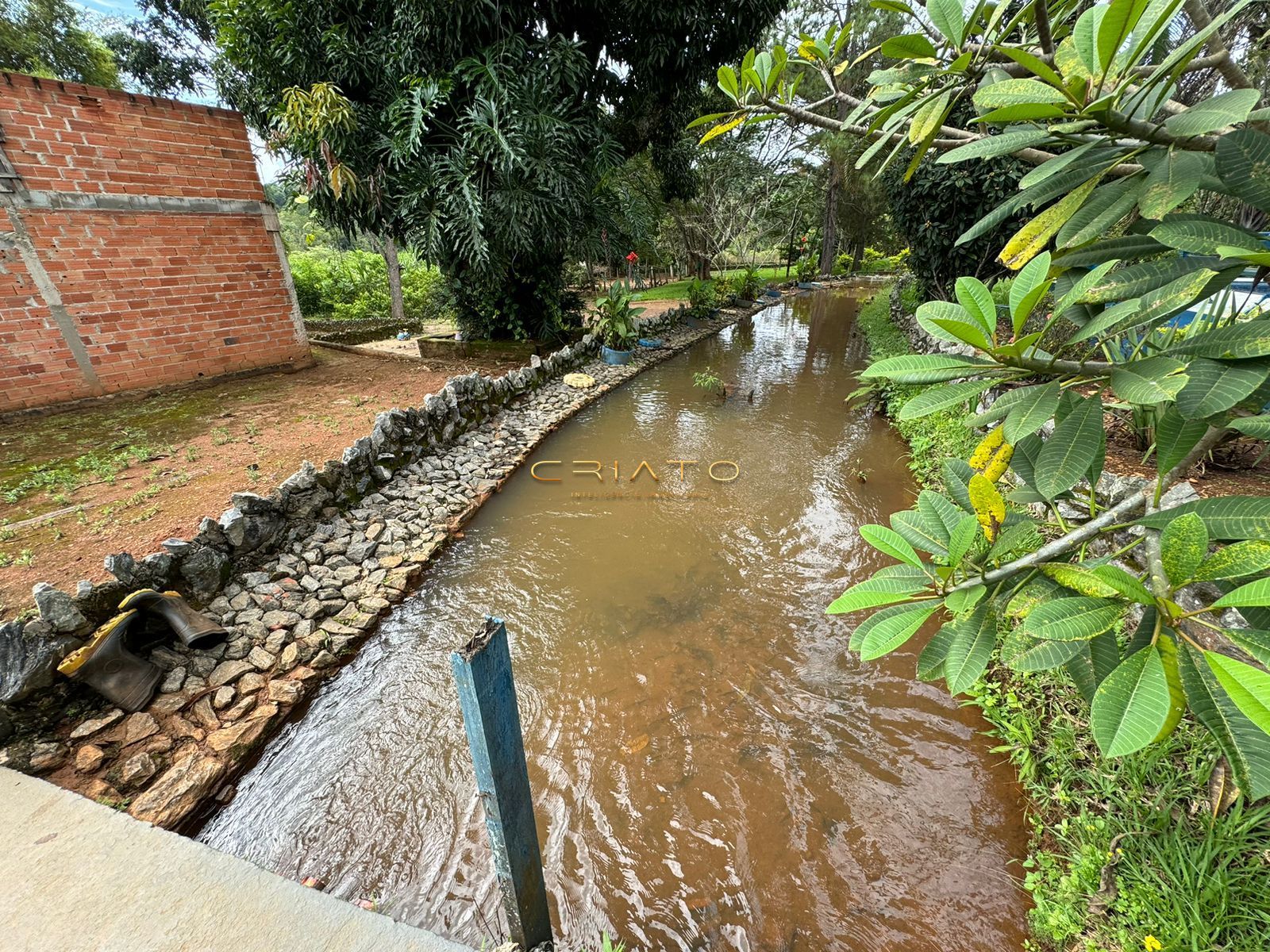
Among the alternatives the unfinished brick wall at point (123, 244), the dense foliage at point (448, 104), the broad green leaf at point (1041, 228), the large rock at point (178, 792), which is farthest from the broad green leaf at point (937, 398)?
the unfinished brick wall at point (123, 244)

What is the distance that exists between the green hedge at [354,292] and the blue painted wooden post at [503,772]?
11344mm

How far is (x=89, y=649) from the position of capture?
2150 mm

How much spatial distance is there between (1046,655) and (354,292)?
15.8 meters

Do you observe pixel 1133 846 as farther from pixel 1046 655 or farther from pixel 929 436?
pixel 929 436

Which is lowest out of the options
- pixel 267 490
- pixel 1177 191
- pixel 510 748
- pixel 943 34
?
pixel 267 490

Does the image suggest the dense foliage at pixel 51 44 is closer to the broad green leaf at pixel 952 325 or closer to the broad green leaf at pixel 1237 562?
the broad green leaf at pixel 952 325

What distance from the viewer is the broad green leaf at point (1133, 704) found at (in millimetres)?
659

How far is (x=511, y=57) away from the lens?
606 centimetres

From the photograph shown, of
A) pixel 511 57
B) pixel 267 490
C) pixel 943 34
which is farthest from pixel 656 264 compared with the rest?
pixel 943 34

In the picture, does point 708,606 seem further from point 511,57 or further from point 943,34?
point 511,57

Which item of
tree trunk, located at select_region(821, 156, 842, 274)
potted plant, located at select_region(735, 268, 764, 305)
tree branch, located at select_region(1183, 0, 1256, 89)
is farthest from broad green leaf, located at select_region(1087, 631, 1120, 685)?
tree trunk, located at select_region(821, 156, 842, 274)

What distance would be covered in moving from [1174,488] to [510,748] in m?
2.95

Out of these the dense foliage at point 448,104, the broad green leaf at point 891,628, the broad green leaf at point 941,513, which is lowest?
the broad green leaf at point 891,628

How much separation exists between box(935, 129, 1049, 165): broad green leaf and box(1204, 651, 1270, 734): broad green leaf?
34.6 inches
